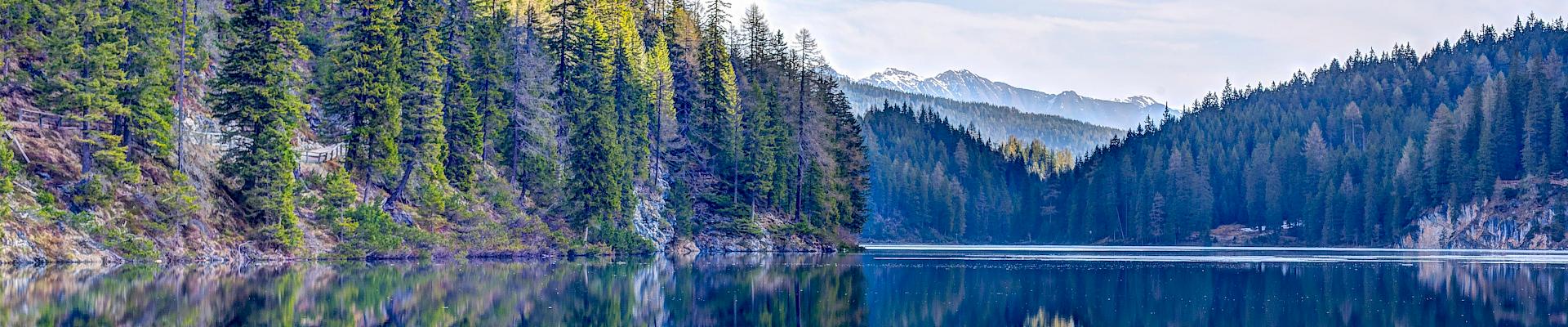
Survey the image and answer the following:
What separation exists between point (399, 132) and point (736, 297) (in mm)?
27419

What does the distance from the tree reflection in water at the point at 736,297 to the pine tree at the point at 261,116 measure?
9.39 feet

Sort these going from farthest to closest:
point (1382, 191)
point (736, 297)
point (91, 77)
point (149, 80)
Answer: point (1382, 191) < point (149, 80) < point (91, 77) < point (736, 297)

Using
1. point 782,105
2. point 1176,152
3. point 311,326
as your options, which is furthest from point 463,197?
point 1176,152

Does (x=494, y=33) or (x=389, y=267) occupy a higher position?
(x=494, y=33)

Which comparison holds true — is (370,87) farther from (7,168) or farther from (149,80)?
(7,168)

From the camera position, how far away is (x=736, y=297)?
36625 mm

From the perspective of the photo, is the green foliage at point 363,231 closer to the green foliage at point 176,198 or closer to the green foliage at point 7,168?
the green foliage at point 176,198

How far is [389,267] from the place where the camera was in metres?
49.5

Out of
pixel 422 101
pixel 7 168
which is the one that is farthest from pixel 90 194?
pixel 422 101

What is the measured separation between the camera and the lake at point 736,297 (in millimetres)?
27781

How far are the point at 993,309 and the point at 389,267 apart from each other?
24595 mm

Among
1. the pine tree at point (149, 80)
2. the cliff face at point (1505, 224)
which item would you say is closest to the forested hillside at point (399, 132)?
the pine tree at point (149, 80)

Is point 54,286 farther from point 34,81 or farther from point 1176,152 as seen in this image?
point 1176,152

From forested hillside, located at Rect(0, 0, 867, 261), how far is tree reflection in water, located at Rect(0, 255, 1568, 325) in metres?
3.66
